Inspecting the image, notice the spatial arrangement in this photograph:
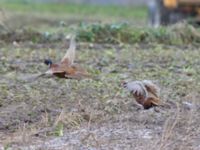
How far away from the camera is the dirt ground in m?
3.56

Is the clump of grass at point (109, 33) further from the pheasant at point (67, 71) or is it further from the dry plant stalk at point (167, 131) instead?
the dry plant stalk at point (167, 131)

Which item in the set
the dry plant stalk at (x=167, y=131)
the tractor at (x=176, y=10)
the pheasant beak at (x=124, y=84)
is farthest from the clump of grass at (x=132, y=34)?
the tractor at (x=176, y=10)

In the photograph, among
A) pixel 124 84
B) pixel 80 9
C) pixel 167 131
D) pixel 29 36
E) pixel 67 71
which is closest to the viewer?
pixel 167 131

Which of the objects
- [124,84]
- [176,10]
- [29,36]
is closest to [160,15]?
[176,10]

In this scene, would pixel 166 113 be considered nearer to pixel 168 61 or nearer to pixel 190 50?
pixel 168 61

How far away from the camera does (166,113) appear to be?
4098mm

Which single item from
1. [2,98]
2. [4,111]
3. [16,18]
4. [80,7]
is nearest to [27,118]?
[4,111]

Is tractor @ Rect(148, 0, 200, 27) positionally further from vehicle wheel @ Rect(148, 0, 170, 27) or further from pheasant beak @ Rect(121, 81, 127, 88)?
pheasant beak @ Rect(121, 81, 127, 88)

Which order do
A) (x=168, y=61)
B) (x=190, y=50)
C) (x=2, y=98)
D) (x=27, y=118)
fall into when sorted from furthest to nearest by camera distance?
(x=190, y=50)
(x=168, y=61)
(x=2, y=98)
(x=27, y=118)

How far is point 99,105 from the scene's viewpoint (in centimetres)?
427

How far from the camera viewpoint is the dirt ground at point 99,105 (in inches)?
140

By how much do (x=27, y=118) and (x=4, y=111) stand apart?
0.21 m

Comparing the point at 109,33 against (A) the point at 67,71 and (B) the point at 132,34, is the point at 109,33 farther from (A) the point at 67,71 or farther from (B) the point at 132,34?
(A) the point at 67,71

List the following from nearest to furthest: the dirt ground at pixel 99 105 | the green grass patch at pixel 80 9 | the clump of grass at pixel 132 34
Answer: the dirt ground at pixel 99 105 → the clump of grass at pixel 132 34 → the green grass patch at pixel 80 9
